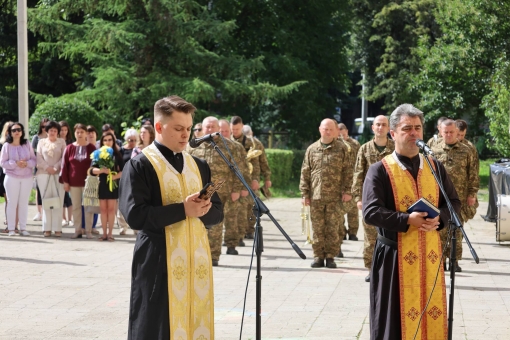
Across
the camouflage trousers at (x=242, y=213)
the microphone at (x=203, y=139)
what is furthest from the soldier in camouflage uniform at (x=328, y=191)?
the microphone at (x=203, y=139)

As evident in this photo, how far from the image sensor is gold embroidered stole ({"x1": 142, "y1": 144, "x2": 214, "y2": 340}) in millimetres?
5605

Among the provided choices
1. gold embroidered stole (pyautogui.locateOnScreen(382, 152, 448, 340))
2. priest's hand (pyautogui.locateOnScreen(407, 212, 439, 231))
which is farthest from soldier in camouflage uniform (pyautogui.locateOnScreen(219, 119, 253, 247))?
priest's hand (pyautogui.locateOnScreen(407, 212, 439, 231))

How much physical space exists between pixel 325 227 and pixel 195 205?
7.46 meters

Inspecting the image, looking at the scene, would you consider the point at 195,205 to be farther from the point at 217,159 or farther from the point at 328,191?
the point at 217,159

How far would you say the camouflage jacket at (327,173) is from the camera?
501 inches

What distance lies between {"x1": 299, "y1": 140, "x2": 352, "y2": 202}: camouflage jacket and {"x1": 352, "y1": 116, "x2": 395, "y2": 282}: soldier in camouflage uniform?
Result: 1.01 m

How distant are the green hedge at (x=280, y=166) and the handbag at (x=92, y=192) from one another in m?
13.6

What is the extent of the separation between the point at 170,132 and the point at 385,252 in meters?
1.81

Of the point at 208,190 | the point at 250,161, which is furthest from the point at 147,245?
the point at 250,161

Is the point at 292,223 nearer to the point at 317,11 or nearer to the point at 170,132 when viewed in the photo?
the point at 170,132

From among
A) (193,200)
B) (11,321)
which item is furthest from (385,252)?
(11,321)

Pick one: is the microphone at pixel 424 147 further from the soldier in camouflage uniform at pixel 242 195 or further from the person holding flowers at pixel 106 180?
the person holding flowers at pixel 106 180

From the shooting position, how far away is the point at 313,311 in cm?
955

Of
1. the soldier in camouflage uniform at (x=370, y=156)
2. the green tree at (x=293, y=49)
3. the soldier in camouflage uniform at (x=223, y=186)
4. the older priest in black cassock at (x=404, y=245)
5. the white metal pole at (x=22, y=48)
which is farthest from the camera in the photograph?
the green tree at (x=293, y=49)
